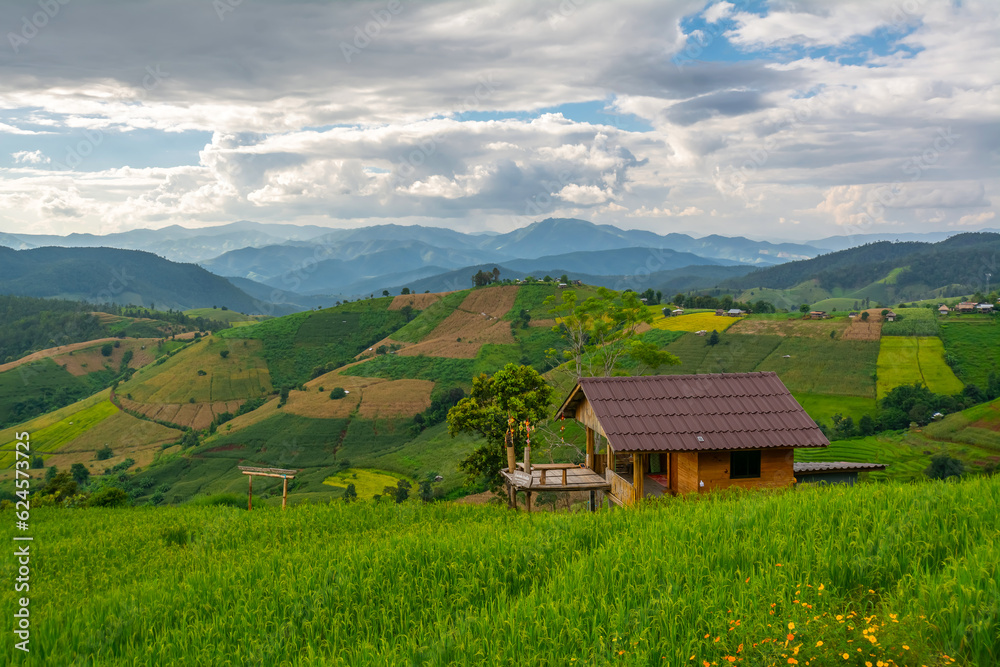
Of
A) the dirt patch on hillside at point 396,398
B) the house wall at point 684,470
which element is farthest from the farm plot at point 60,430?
the house wall at point 684,470

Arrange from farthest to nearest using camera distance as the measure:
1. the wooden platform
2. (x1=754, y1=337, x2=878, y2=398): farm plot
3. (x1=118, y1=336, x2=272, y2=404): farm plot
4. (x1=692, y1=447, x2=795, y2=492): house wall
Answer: (x1=118, y1=336, x2=272, y2=404): farm plot, (x1=754, y1=337, x2=878, y2=398): farm plot, the wooden platform, (x1=692, y1=447, x2=795, y2=492): house wall

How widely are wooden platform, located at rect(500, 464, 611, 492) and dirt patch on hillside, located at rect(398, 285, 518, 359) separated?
112203mm

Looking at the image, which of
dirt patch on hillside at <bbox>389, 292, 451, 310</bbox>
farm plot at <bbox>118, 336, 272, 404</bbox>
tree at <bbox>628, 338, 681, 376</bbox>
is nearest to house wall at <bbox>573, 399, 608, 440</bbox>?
tree at <bbox>628, 338, 681, 376</bbox>

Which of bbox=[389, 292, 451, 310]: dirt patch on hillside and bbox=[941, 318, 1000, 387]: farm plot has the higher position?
bbox=[389, 292, 451, 310]: dirt patch on hillside

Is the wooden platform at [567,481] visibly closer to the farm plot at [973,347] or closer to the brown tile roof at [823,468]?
the brown tile roof at [823,468]

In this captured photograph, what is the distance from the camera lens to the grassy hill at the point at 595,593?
599cm

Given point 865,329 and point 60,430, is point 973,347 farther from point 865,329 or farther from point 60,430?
point 60,430

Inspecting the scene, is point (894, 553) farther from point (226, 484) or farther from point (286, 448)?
point (286, 448)

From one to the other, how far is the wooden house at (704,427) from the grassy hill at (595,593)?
7.03m

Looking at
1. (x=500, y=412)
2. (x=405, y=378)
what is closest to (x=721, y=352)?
(x=405, y=378)

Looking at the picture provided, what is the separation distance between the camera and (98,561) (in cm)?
1434

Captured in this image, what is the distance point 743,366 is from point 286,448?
84.8 metres

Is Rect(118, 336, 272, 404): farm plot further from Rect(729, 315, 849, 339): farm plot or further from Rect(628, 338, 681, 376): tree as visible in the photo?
Rect(628, 338, 681, 376): tree

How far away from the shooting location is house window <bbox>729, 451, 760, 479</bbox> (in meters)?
20.4
